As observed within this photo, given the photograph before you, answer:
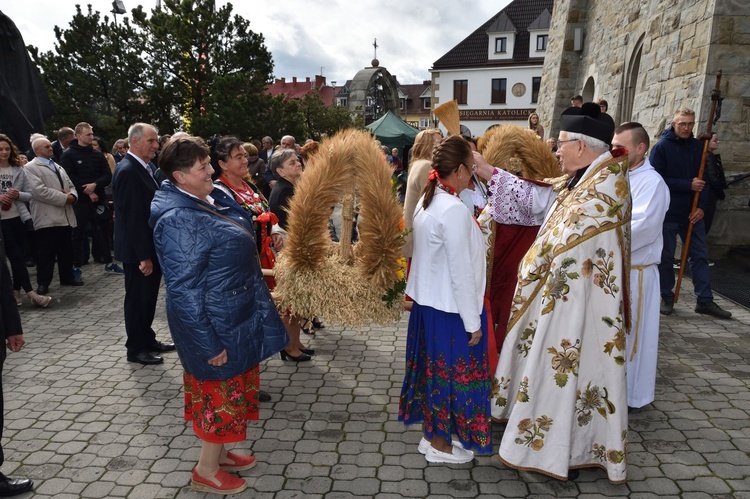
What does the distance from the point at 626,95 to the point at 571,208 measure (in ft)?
35.0

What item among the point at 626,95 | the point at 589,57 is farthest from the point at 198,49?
the point at 626,95

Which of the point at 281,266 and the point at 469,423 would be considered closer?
the point at 469,423

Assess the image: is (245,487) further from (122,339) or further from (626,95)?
(626,95)

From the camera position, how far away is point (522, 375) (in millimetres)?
3246

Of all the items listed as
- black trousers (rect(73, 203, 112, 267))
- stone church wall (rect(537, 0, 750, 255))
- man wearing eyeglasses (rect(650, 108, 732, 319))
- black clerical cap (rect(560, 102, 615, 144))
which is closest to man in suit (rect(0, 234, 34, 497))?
black clerical cap (rect(560, 102, 615, 144))

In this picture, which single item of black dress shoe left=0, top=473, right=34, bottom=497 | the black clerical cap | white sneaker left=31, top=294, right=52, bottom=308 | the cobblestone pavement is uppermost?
the black clerical cap

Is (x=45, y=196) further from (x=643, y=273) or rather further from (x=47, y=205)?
(x=643, y=273)

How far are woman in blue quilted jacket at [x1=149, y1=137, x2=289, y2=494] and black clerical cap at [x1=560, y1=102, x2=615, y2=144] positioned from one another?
201 centimetres

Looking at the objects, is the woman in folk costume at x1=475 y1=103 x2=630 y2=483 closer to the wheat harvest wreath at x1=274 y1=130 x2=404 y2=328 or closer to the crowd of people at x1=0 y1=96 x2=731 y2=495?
the crowd of people at x1=0 y1=96 x2=731 y2=495

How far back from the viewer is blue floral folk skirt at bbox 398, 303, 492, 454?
3.23 metres

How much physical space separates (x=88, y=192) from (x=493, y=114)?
1516 inches

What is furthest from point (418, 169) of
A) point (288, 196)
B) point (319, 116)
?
point (319, 116)

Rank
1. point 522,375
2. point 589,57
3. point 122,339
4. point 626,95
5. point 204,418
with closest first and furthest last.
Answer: point 204,418
point 522,375
point 122,339
point 626,95
point 589,57

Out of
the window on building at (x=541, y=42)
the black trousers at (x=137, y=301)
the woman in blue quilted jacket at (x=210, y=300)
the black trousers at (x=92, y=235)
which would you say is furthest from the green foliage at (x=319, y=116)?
the woman in blue quilted jacket at (x=210, y=300)
